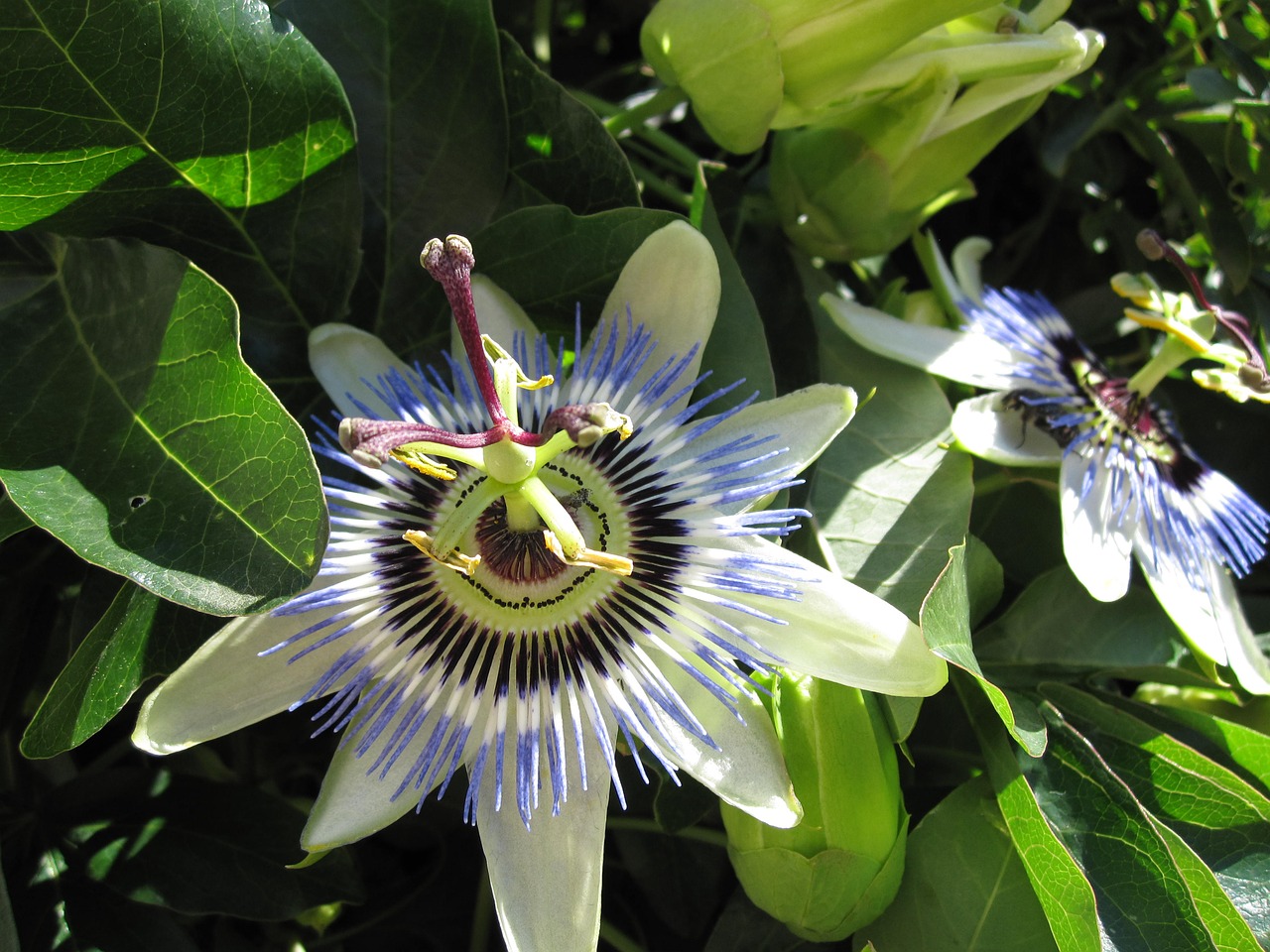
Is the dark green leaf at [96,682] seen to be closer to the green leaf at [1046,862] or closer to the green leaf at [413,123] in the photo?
the green leaf at [413,123]

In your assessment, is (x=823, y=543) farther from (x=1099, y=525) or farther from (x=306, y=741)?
(x=306, y=741)

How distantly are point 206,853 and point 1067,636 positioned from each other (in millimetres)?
1037

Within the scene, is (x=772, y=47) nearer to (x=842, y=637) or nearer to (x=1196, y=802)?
(x=842, y=637)

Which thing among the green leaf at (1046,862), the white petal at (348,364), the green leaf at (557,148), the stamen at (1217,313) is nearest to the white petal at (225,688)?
the white petal at (348,364)

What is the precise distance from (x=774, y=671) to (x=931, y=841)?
28cm

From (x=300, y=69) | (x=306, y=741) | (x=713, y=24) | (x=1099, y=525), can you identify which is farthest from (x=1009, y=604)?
(x=300, y=69)

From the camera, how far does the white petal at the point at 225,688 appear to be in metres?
1.03

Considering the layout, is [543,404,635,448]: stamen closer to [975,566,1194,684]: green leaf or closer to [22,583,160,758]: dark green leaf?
[22,583,160,758]: dark green leaf

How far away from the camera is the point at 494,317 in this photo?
1248 millimetres

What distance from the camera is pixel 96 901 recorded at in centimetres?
125

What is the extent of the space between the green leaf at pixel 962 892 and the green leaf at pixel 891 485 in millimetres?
239

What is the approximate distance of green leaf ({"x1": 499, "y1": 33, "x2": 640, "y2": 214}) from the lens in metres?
1.26

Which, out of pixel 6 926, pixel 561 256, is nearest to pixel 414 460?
pixel 561 256

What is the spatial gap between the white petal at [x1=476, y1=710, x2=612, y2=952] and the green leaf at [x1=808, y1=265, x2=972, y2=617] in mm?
376
